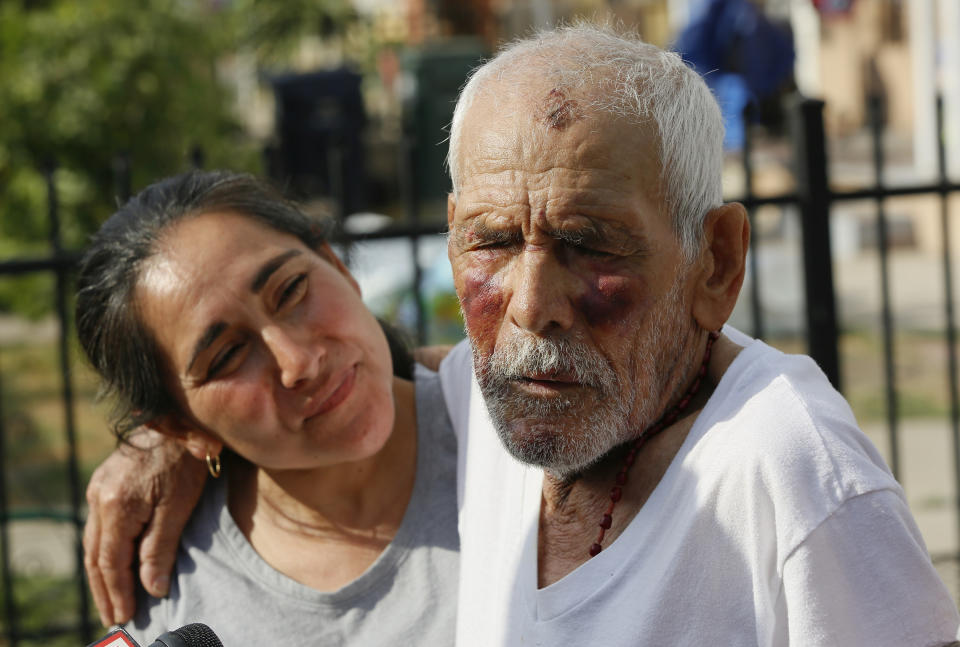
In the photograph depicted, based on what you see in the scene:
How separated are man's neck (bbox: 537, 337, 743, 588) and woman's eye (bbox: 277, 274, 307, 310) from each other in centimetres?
61

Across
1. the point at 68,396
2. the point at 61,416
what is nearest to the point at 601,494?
the point at 68,396

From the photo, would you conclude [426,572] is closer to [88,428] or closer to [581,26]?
[581,26]

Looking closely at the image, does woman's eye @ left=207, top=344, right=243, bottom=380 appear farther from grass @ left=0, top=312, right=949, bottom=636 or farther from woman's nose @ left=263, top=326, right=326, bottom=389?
grass @ left=0, top=312, right=949, bottom=636

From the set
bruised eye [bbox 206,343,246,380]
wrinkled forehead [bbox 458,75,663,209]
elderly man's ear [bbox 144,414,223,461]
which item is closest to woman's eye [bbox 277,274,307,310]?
bruised eye [bbox 206,343,246,380]

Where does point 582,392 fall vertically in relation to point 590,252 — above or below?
below

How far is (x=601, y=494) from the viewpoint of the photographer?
1.55 meters

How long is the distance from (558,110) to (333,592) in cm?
101

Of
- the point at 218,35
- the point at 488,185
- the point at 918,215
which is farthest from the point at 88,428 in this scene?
the point at 918,215

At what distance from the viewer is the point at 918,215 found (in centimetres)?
934

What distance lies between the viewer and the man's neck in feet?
4.88

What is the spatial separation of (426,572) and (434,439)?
0.29 m

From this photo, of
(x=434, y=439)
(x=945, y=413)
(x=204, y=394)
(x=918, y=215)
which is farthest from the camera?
(x=918, y=215)

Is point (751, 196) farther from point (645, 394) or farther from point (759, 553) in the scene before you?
point (759, 553)

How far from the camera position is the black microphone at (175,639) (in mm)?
1322
